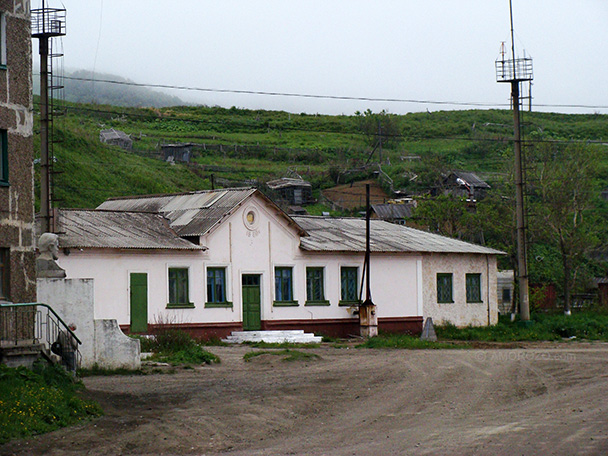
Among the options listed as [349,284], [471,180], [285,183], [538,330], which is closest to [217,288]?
[349,284]

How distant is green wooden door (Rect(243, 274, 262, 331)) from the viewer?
111ft

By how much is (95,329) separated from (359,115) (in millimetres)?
99291

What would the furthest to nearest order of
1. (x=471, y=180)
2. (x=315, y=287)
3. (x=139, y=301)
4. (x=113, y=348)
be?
(x=471, y=180) → (x=315, y=287) → (x=139, y=301) → (x=113, y=348)

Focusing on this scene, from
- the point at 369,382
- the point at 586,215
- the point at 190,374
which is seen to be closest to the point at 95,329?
the point at 190,374

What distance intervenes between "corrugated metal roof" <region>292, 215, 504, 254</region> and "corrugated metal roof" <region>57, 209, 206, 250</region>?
208 inches

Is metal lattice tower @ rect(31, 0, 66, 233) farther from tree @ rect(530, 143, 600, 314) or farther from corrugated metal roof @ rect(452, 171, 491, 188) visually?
corrugated metal roof @ rect(452, 171, 491, 188)

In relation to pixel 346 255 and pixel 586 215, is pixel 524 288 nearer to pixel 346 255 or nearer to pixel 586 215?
pixel 346 255

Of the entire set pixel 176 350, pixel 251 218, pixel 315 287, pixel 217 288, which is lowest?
pixel 176 350

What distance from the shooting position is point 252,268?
3400 centimetres

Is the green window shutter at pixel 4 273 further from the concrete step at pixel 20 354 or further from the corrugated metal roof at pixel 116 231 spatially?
the corrugated metal roof at pixel 116 231

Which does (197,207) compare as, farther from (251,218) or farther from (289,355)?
(289,355)

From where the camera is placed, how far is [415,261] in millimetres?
38062

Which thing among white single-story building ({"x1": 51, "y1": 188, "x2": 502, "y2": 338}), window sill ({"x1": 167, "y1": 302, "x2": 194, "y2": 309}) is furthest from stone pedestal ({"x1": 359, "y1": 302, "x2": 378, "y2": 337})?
window sill ({"x1": 167, "y1": 302, "x2": 194, "y2": 309})

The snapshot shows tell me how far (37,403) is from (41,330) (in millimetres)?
4310
